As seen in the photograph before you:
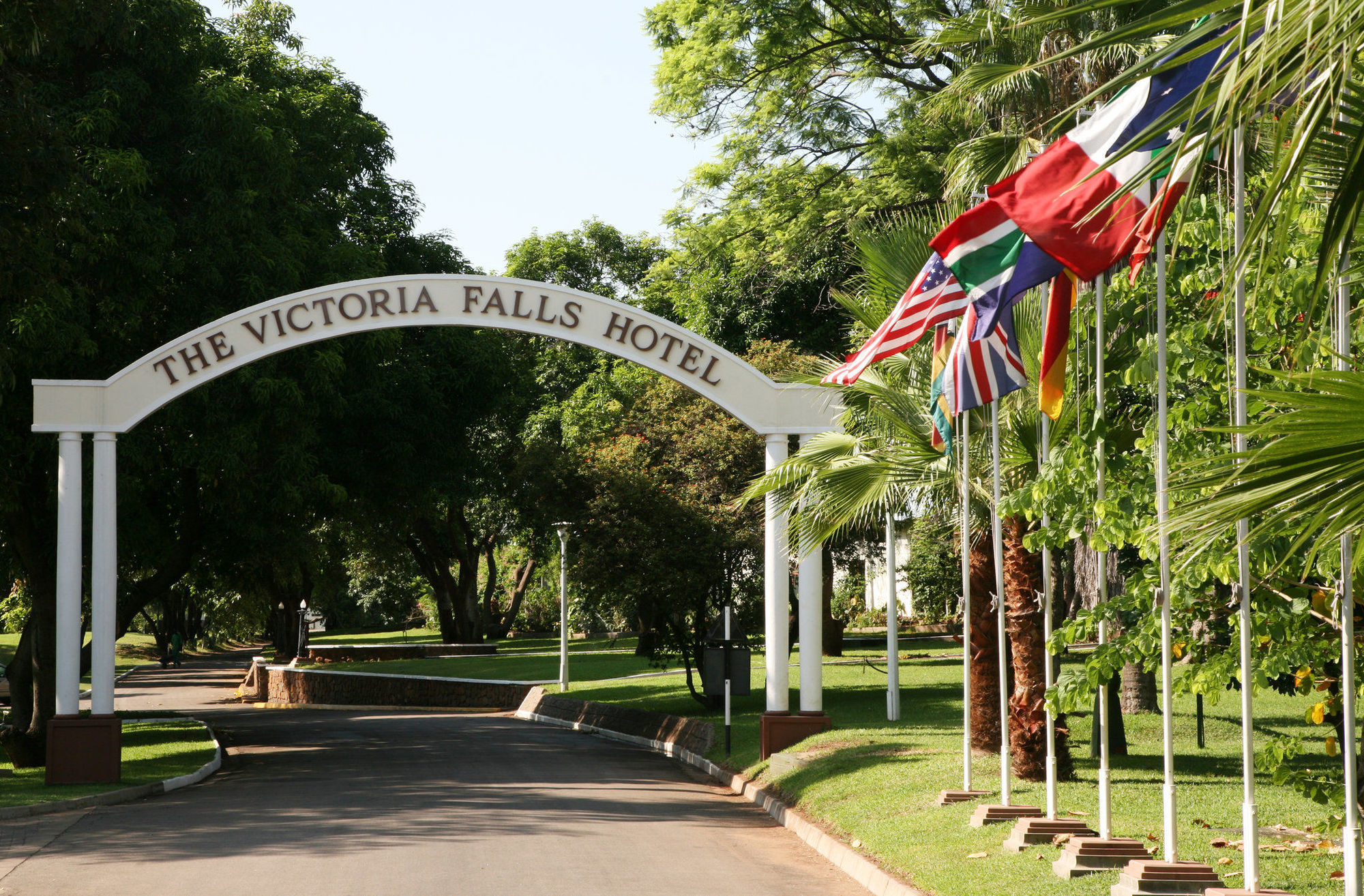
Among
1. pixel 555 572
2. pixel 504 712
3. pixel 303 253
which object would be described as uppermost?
pixel 303 253

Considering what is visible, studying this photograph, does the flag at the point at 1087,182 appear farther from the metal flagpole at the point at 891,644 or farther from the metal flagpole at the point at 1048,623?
the metal flagpole at the point at 891,644

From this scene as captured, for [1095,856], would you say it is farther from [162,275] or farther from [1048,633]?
[162,275]

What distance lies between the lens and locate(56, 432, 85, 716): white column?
16.2m

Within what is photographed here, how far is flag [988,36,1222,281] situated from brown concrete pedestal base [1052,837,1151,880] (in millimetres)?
3844

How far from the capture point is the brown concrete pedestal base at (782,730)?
16.7 meters

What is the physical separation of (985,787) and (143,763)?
12622mm

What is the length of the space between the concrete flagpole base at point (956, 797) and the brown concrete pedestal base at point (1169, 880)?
4025 mm

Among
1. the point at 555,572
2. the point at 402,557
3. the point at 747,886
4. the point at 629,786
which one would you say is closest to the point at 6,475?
the point at 629,786

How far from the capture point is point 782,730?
16.7m

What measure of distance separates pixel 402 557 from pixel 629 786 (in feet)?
119

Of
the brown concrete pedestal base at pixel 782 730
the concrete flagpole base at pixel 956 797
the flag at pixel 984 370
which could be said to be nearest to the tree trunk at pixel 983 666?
the concrete flagpole base at pixel 956 797

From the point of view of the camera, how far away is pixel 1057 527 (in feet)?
27.3

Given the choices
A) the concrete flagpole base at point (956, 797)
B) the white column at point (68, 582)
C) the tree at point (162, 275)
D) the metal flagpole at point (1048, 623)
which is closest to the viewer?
the metal flagpole at point (1048, 623)

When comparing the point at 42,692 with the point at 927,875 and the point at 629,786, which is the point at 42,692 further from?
the point at 927,875
